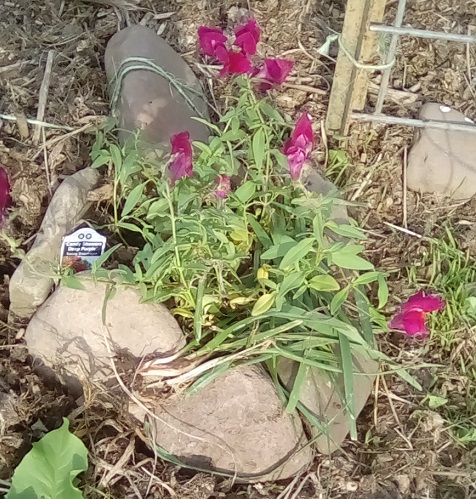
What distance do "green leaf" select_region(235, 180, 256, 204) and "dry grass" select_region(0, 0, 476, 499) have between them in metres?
0.44

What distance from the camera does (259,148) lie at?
67.7 inches

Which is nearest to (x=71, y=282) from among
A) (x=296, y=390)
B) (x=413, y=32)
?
(x=296, y=390)

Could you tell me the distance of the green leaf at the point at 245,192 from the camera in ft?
5.65

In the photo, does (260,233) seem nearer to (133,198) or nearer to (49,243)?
(133,198)

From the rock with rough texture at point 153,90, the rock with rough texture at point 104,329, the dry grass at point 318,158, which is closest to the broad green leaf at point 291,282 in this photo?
the rock with rough texture at point 104,329

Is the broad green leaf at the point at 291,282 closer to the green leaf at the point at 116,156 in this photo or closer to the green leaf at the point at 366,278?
the green leaf at the point at 366,278

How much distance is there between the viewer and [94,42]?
7.70ft

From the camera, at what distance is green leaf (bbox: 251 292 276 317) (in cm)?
162

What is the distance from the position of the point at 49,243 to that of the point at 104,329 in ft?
0.79

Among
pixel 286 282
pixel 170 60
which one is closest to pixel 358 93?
pixel 170 60

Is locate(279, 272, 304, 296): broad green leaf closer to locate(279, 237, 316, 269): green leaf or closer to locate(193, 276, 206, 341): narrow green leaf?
locate(279, 237, 316, 269): green leaf

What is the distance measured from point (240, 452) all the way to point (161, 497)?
18 centimetres

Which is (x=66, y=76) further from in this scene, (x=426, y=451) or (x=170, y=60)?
(x=426, y=451)

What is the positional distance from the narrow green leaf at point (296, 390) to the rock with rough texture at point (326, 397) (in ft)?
0.15
